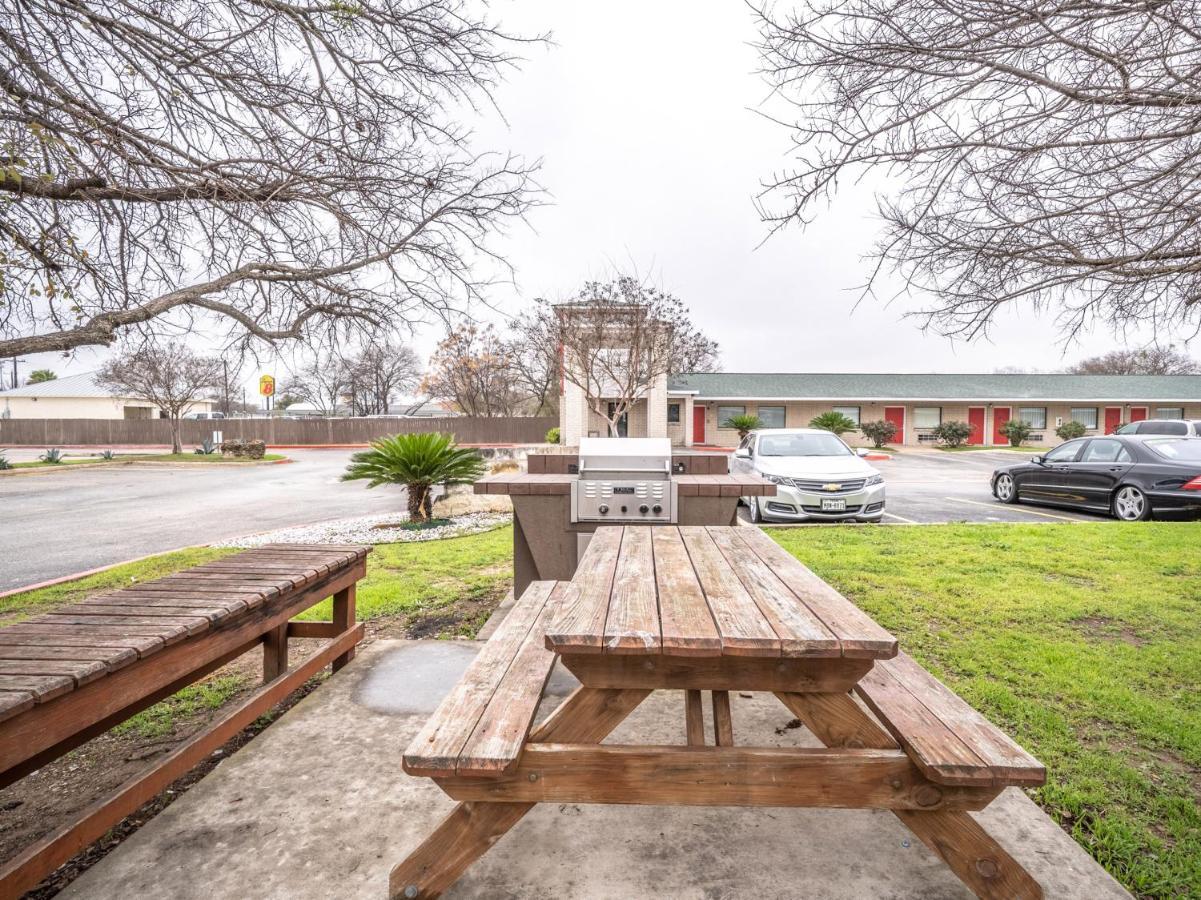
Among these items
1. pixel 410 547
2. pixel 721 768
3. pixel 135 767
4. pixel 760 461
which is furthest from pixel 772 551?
pixel 760 461

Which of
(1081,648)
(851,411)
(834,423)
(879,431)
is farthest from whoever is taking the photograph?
(851,411)

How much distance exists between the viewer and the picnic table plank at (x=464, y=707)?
1.50 m

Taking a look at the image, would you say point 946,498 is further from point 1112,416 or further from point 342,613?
point 1112,416

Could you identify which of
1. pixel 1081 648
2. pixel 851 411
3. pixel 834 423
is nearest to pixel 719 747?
pixel 1081 648

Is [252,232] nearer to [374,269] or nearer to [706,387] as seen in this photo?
[374,269]

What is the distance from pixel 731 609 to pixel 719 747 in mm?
396

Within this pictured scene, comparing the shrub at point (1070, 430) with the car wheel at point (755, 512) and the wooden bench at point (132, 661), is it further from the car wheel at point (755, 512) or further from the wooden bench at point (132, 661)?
the wooden bench at point (132, 661)

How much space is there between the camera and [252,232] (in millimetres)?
3697

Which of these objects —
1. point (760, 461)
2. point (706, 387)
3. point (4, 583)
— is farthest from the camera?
point (706, 387)

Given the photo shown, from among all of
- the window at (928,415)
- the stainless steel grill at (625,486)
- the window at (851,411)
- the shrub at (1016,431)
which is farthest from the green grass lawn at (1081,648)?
the window at (928,415)

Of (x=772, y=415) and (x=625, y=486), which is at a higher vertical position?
(x=772, y=415)

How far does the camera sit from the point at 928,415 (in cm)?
3334

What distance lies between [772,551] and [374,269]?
10.5ft

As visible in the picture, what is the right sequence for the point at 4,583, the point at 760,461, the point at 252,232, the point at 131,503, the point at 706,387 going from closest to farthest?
the point at 252,232 → the point at 4,583 → the point at 760,461 → the point at 131,503 → the point at 706,387
